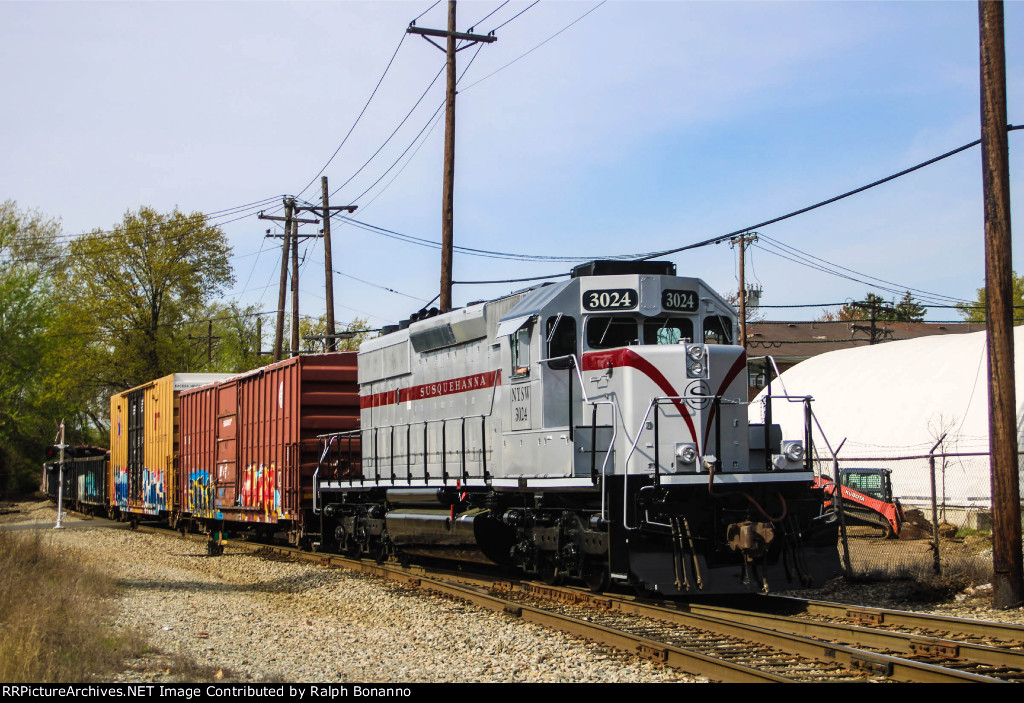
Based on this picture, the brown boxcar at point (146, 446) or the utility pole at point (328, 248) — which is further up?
the utility pole at point (328, 248)

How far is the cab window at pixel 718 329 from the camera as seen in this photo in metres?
11.5

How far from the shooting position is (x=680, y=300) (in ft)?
36.9

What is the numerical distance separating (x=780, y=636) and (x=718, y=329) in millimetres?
4310

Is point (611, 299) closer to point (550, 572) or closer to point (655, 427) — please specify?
point (655, 427)

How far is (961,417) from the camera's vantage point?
82.7 feet

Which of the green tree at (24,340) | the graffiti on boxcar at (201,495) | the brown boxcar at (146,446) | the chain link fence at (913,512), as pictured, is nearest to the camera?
the chain link fence at (913,512)

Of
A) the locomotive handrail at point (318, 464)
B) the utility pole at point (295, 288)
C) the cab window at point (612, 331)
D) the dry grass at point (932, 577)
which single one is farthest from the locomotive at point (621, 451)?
the utility pole at point (295, 288)

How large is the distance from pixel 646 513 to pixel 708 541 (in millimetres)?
753

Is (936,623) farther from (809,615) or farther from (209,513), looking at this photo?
(209,513)

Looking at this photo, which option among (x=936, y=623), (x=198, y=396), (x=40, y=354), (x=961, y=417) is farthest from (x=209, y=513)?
(x=40, y=354)

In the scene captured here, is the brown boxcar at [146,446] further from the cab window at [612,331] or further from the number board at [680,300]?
the number board at [680,300]

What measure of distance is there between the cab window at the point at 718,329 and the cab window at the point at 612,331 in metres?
0.94

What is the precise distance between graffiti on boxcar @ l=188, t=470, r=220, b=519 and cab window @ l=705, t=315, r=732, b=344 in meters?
13.8

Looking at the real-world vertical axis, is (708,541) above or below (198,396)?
below
